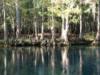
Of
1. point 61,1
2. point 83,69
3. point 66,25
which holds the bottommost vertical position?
point 83,69

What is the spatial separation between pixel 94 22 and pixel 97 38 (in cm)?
1277

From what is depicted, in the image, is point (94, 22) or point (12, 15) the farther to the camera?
point (94, 22)

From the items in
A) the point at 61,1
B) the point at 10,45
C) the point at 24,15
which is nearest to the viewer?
the point at 10,45

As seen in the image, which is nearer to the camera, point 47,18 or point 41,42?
point 41,42

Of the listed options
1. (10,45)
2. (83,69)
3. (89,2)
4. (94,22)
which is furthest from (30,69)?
(94,22)

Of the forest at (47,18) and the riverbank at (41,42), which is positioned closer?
the riverbank at (41,42)

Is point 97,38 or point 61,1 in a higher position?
point 61,1

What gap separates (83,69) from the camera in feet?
66.5

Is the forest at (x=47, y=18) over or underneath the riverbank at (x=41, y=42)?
over

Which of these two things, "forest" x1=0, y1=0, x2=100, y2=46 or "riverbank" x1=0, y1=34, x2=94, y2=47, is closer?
"riverbank" x1=0, y1=34, x2=94, y2=47

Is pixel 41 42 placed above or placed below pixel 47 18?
below

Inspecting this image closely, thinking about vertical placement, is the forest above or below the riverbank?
above

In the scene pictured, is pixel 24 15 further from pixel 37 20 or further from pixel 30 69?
pixel 30 69

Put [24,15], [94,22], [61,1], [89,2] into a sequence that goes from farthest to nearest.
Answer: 1. [94,22]
2. [24,15]
3. [89,2]
4. [61,1]
